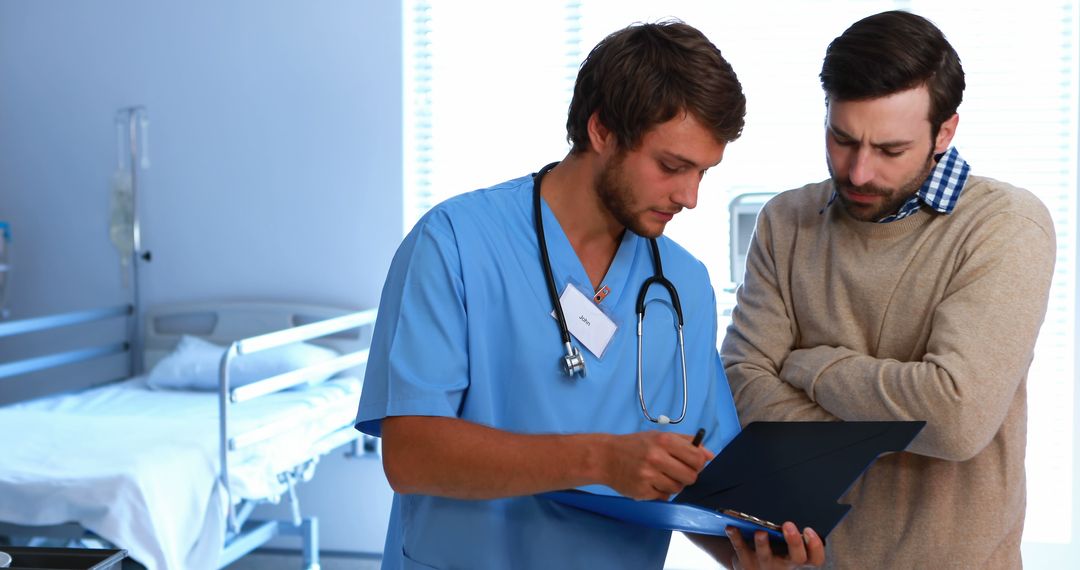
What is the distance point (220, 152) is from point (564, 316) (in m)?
2.74

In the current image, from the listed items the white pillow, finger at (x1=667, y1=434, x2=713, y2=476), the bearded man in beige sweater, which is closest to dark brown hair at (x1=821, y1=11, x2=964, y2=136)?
the bearded man in beige sweater

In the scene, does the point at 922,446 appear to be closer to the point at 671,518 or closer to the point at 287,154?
the point at 671,518

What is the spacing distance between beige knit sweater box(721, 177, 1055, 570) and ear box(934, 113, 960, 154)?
0.24 feet

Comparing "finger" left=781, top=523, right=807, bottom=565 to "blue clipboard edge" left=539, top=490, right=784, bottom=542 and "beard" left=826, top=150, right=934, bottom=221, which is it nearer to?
"blue clipboard edge" left=539, top=490, right=784, bottom=542

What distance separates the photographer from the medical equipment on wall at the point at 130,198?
3643 mm

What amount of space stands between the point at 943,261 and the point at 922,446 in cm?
25

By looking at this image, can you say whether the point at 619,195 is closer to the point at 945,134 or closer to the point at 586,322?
the point at 586,322

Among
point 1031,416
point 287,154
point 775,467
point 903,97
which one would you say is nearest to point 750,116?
point 1031,416

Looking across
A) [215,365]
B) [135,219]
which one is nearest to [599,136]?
[215,365]

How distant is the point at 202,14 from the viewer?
362 centimetres

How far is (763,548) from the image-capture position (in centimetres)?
110

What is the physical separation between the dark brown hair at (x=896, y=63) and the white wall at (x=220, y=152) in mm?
2435

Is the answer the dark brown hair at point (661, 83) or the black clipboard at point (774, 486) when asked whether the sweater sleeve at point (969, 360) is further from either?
the dark brown hair at point (661, 83)

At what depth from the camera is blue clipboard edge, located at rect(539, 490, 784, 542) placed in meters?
1.04
